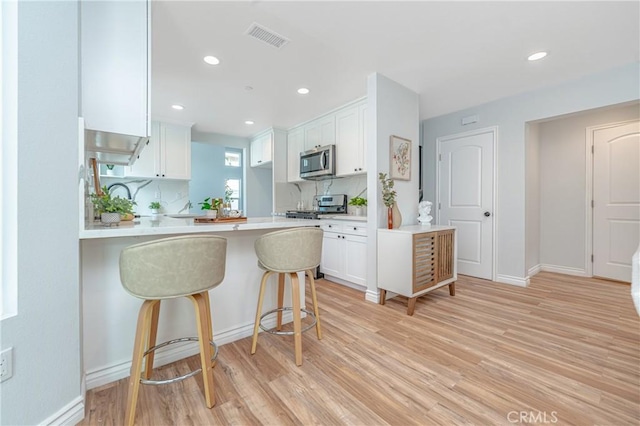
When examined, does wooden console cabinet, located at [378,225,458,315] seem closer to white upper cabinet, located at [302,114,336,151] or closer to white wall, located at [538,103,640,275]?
white upper cabinet, located at [302,114,336,151]

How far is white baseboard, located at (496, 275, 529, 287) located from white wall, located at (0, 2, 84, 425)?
429 centimetres

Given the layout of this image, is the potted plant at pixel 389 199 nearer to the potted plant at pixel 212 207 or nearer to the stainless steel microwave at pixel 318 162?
the stainless steel microwave at pixel 318 162

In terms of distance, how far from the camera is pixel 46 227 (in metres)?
1.18

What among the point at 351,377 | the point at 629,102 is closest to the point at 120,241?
the point at 351,377

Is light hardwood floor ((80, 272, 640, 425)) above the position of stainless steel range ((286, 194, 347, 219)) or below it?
below

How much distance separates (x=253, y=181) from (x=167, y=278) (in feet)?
15.4

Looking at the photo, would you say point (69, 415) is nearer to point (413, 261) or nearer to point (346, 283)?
point (413, 261)

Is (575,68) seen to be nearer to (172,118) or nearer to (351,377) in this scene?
(351,377)

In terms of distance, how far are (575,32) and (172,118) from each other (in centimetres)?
504

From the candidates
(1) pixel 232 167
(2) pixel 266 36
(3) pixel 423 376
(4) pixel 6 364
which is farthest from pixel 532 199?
(1) pixel 232 167

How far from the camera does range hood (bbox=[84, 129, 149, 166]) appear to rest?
1.72 meters

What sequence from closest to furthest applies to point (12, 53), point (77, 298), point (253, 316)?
point (12, 53) < point (77, 298) < point (253, 316)

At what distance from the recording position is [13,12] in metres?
1.08

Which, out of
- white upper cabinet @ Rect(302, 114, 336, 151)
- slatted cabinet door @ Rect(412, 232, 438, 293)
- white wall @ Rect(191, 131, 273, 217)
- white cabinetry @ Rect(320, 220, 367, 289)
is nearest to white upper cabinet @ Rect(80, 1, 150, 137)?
white cabinetry @ Rect(320, 220, 367, 289)
